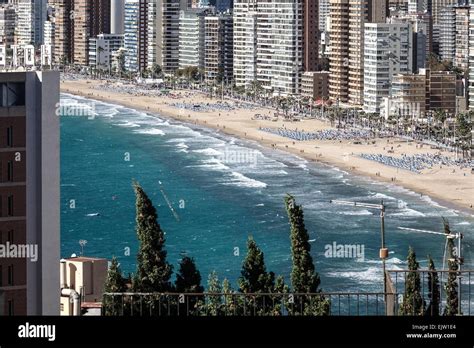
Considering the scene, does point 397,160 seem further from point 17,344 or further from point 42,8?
point 42,8

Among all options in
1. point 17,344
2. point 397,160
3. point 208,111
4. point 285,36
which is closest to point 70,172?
point 397,160

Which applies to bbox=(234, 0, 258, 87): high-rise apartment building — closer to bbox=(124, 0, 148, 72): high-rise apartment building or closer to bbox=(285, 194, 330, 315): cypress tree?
bbox=(124, 0, 148, 72): high-rise apartment building

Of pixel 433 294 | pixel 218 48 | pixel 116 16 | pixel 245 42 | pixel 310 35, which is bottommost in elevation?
pixel 433 294

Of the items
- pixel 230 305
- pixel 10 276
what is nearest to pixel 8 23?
pixel 230 305

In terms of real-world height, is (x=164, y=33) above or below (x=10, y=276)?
above

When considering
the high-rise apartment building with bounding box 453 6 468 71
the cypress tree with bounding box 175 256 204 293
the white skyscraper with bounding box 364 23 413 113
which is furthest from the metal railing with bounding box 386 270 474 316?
the high-rise apartment building with bounding box 453 6 468 71

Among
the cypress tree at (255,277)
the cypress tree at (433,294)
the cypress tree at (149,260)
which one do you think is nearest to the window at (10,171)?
the cypress tree at (433,294)

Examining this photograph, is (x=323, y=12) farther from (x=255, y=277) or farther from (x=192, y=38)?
(x=255, y=277)
